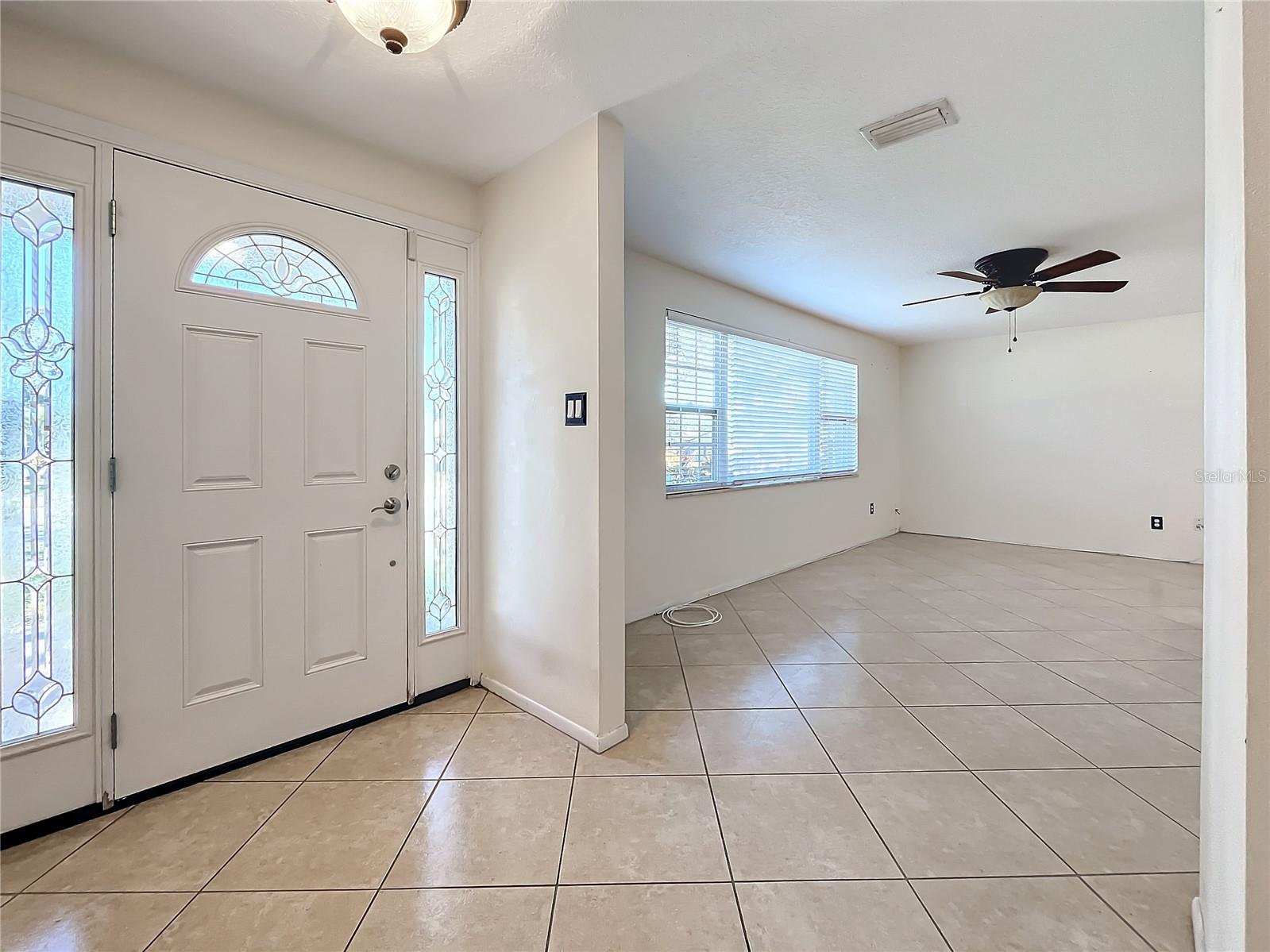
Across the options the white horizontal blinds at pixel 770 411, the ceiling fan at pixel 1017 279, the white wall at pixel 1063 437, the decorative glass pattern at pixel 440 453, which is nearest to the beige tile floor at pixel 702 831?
the decorative glass pattern at pixel 440 453

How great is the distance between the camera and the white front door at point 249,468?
174 cm

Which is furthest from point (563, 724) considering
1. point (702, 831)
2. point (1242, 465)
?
point (1242, 465)

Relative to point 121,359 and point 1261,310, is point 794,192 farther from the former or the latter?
point 121,359

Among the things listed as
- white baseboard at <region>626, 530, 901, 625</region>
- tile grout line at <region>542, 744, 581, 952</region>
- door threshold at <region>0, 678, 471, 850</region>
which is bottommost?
tile grout line at <region>542, 744, 581, 952</region>

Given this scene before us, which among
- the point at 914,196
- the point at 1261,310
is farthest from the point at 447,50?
the point at 914,196

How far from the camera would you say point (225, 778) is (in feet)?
6.15

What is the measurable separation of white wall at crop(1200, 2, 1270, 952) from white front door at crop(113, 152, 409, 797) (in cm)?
250

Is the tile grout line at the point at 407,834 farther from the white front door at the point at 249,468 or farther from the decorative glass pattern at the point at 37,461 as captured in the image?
the decorative glass pattern at the point at 37,461

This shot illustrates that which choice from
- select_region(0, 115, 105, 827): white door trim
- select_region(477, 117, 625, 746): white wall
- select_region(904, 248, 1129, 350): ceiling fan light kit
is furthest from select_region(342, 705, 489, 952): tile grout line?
select_region(904, 248, 1129, 350): ceiling fan light kit

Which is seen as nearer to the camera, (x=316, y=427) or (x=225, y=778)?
(x=225, y=778)

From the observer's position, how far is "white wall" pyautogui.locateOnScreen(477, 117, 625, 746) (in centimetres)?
204

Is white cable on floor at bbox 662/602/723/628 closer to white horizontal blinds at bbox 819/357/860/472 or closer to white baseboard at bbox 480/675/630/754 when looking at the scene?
white baseboard at bbox 480/675/630/754

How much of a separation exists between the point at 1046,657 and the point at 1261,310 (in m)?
2.83

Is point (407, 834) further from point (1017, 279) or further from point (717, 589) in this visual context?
point (1017, 279)
